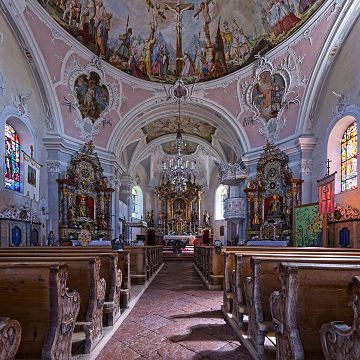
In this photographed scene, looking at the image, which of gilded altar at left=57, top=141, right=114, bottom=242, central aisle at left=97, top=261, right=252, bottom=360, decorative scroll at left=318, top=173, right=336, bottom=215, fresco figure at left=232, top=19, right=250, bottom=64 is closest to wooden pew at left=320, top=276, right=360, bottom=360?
central aisle at left=97, top=261, right=252, bottom=360

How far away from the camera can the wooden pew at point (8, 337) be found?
185 cm

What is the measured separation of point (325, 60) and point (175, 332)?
36.8ft

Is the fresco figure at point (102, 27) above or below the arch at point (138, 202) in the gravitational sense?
above

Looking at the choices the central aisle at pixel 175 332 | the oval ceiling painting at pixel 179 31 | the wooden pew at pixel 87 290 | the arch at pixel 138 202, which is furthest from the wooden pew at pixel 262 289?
the arch at pixel 138 202

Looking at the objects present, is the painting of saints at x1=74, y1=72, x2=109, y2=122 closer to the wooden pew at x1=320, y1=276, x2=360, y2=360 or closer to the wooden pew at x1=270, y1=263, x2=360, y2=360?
the wooden pew at x1=270, y1=263, x2=360, y2=360

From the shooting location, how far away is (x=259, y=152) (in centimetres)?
1552

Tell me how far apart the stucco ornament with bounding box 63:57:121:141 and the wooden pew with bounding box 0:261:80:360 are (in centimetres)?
1270

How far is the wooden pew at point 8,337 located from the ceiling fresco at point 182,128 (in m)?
18.2

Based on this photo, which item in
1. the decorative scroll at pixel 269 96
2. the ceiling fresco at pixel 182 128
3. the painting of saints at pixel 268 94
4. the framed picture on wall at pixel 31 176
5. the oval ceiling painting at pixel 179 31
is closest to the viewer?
the framed picture on wall at pixel 31 176

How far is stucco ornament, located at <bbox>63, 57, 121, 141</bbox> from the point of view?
14234 mm

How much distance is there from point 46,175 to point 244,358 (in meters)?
12.0

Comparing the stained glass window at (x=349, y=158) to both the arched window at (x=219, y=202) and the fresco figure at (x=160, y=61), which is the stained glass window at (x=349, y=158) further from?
the arched window at (x=219, y=202)

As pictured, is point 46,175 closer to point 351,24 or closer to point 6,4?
point 6,4

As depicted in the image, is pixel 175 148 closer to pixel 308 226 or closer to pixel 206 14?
pixel 206 14
